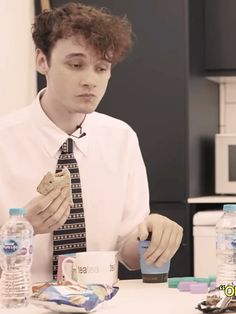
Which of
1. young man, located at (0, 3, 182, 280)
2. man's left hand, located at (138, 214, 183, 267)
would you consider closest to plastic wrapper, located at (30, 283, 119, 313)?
man's left hand, located at (138, 214, 183, 267)

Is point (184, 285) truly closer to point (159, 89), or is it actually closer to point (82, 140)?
point (82, 140)

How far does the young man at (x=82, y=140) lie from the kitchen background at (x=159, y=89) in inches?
38.1

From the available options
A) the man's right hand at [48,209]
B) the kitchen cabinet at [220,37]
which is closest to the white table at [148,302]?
the man's right hand at [48,209]

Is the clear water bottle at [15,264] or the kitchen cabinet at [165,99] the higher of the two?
the kitchen cabinet at [165,99]

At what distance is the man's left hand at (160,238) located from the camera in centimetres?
178

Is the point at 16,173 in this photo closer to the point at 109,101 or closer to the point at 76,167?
the point at 76,167

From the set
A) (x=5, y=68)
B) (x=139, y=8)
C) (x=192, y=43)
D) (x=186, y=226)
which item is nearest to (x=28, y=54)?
(x=5, y=68)

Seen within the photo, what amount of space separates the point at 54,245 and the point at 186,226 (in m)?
1.29

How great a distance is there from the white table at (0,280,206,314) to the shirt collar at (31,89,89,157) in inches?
20.6

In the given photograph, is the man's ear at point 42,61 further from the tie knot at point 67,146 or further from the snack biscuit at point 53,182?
the snack biscuit at point 53,182

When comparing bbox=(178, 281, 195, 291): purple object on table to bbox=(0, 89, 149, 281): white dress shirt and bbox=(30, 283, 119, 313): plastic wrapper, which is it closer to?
bbox=(30, 283, 119, 313): plastic wrapper

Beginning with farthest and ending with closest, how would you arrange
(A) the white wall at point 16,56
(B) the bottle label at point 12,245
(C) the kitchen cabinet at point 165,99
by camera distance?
1. (C) the kitchen cabinet at point 165,99
2. (A) the white wall at point 16,56
3. (B) the bottle label at point 12,245

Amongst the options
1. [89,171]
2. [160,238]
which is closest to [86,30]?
[89,171]

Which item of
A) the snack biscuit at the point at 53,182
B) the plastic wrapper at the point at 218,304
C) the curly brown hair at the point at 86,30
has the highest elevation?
the curly brown hair at the point at 86,30
